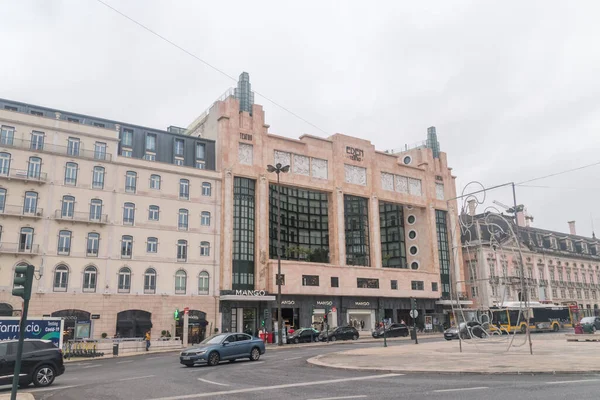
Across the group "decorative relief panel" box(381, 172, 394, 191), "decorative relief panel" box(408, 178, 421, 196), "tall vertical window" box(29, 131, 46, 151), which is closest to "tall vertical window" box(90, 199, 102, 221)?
"tall vertical window" box(29, 131, 46, 151)

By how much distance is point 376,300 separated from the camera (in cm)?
6375

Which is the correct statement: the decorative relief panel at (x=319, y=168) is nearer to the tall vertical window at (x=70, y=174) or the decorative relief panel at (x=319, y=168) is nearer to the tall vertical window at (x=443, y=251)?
the tall vertical window at (x=443, y=251)

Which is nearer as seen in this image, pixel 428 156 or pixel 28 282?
pixel 28 282

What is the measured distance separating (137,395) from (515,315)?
48879 millimetres

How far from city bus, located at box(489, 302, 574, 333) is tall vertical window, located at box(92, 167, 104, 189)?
4156cm

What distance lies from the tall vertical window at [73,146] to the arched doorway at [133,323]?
1535 cm

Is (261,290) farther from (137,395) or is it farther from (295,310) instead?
(137,395)

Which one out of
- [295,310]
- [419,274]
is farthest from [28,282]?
[419,274]

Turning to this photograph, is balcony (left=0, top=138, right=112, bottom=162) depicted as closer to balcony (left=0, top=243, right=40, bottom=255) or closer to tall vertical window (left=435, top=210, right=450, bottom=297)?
balcony (left=0, top=243, right=40, bottom=255)

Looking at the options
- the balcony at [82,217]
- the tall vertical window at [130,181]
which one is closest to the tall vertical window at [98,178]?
the tall vertical window at [130,181]

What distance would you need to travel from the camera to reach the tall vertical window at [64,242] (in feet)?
142

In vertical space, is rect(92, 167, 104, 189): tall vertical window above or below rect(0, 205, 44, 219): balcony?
above

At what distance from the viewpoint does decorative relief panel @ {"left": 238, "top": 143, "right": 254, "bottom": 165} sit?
56656 mm

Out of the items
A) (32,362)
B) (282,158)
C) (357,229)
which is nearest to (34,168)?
(282,158)
